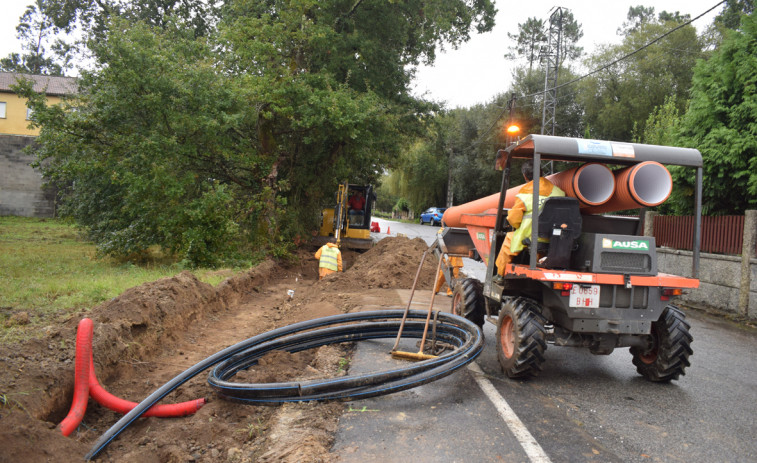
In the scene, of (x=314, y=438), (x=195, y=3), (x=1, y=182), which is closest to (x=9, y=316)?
(x=314, y=438)

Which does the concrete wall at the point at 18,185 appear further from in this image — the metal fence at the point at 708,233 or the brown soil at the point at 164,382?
the metal fence at the point at 708,233

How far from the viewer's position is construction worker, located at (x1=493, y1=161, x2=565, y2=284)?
533 centimetres

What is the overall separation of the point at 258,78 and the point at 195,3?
14.4m

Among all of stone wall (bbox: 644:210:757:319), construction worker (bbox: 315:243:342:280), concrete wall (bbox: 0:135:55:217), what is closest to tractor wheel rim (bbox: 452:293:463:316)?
construction worker (bbox: 315:243:342:280)

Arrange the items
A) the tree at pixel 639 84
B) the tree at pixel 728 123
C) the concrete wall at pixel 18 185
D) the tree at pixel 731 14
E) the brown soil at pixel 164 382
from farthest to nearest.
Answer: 1. the tree at pixel 731 14
2. the tree at pixel 639 84
3. the concrete wall at pixel 18 185
4. the tree at pixel 728 123
5. the brown soil at pixel 164 382

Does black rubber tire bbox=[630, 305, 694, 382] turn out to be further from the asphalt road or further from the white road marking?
the white road marking

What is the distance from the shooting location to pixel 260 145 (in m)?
16.9

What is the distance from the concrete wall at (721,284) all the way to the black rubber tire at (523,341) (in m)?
7.75

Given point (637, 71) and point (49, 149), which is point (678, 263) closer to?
point (49, 149)

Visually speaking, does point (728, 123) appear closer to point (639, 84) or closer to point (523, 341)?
point (523, 341)

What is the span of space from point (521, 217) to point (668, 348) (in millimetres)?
2027

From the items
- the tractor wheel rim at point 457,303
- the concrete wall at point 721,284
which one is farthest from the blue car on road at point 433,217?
the tractor wheel rim at point 457,303

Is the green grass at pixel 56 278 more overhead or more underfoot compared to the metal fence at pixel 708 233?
more underfoot

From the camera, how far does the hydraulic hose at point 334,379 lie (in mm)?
4379
